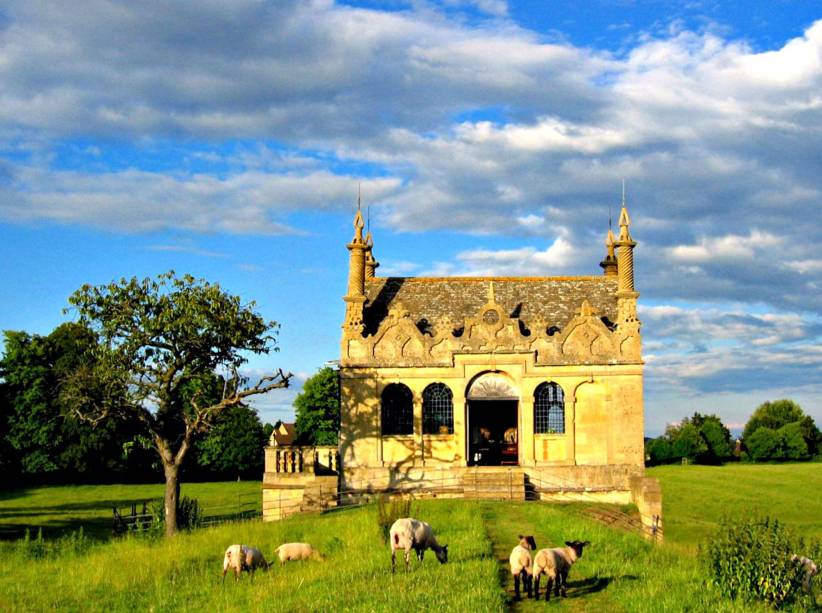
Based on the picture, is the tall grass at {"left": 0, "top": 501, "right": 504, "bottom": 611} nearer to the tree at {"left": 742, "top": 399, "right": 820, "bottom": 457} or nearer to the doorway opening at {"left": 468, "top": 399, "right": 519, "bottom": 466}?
the doorway opening at {"left": 468, "top": 399, "right": 519, "bottom": 466}

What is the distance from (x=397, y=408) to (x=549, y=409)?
23.1 ft

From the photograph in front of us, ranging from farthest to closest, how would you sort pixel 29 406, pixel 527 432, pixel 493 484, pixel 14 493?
pixel 29 406, pixel 14 493, pixel 527 432, pixel 493 484

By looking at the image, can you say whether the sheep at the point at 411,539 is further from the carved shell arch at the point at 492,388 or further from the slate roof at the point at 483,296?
the slate roof at the point at 483,296

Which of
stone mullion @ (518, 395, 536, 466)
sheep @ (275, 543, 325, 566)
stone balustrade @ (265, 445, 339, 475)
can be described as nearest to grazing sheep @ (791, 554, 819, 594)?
sheep @ (275, 543, 325, 566)

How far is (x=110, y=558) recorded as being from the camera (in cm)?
2823

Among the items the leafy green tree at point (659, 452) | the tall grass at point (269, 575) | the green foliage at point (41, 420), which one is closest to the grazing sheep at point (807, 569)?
the tall grass at point (269, 575)

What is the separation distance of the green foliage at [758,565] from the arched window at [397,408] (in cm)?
2341

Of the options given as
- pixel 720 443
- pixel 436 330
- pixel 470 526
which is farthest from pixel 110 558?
pixel 720 443

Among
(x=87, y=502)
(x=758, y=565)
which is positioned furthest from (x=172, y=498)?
(x=87, y=502)

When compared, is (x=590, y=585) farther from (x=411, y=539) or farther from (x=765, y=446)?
(x=765, y=446)

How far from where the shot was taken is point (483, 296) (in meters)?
46.2

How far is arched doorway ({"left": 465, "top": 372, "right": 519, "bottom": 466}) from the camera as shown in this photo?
4247 cm

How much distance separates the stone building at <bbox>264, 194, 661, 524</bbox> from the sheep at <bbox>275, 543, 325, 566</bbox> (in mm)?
15722

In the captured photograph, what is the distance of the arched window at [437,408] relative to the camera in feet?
140
